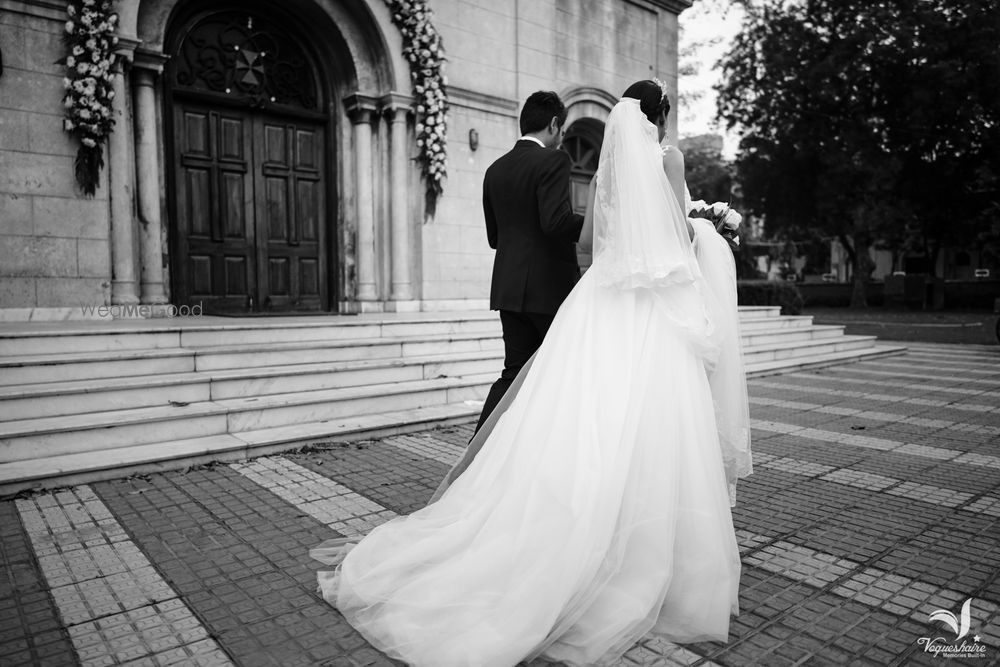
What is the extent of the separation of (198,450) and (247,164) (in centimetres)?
567

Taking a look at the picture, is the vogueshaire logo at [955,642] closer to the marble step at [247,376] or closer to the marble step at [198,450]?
the marble step at [198,450]

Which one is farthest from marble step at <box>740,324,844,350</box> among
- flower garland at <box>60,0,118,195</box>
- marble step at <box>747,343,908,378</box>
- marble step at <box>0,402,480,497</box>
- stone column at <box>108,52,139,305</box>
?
flower garland at <box>60,0,118,195</box>

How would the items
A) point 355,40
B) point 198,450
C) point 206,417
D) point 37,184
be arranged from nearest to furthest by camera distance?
point 198,450
point 206,417
point 37,184
point 355,40

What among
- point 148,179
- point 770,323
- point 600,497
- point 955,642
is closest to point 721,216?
point 600,497

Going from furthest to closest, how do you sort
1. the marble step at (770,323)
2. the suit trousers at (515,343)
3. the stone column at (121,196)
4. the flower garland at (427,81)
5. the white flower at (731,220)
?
the marble step at (770,323), the flower garland at (427,81), the stone column at (121,196), the suit trousers at (515,343), the white flower at (731,220)

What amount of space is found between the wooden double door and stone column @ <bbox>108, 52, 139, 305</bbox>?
36.4 inches

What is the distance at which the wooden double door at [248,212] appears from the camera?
9094 mm

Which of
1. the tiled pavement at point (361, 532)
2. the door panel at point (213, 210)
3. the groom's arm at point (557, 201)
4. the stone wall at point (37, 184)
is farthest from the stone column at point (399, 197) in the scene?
the groom's arm at point (557, 201)

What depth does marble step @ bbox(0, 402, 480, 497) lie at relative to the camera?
458 centimetres

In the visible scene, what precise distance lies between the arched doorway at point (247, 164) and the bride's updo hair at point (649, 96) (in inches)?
293

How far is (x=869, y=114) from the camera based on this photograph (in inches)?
1056

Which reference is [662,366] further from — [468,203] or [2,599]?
[468,203]

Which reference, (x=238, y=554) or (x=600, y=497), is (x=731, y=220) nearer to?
(x=600, y=497)

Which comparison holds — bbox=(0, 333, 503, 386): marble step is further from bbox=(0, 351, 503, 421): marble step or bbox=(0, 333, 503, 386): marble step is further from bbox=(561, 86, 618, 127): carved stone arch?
bbox=(561, 86, 618, 127): carved stone arch
